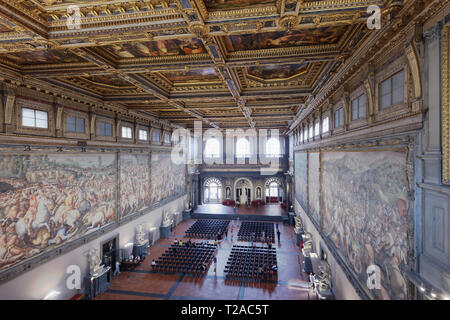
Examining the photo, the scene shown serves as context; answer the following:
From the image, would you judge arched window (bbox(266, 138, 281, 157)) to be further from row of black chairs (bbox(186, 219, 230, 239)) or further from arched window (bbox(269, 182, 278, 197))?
row of black chairs (bbox(186, 219, 230, 239))

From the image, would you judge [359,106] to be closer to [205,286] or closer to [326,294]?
[326,294]

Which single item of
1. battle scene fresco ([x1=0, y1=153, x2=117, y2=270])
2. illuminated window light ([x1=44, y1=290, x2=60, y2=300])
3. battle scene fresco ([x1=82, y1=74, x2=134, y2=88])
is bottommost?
illuminated window light ([x1=44, y1=290, x2=60, y2=300])

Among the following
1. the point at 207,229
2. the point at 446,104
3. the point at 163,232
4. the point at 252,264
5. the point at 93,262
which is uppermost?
the point at 446,104

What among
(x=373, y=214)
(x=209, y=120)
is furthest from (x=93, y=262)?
(x=209, y=120)

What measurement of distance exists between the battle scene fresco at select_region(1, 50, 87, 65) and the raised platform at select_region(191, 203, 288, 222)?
20.7 m

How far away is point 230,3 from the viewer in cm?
478

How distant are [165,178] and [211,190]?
11.9 m

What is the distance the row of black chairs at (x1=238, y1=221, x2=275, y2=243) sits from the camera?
62.3 feet

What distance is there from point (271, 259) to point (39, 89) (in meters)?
15.1

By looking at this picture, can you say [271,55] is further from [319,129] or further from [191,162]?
[191,162]

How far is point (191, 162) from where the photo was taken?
26.8 m

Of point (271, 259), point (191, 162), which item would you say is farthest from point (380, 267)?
point (191, 162)

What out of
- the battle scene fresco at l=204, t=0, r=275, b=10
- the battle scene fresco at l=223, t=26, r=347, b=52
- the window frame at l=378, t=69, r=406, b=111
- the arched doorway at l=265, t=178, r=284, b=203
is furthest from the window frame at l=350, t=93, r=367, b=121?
the arched doorway at l=265, t=178, r=284, b=203

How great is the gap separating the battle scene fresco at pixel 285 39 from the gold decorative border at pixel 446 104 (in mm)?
3081
